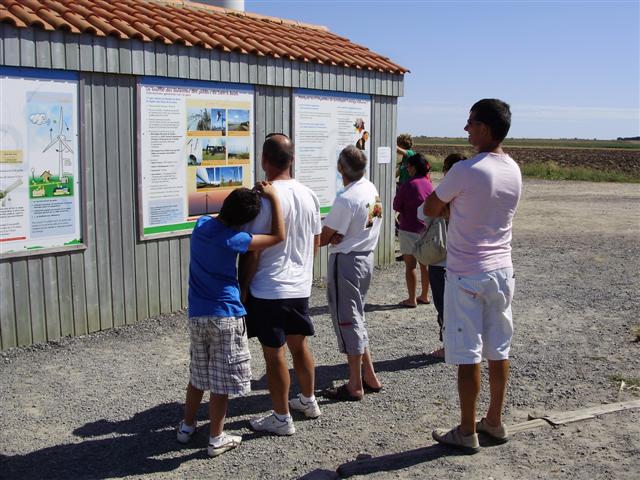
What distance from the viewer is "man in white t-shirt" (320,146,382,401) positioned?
5.30 metres

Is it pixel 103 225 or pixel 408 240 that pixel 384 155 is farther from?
pixel 103 225

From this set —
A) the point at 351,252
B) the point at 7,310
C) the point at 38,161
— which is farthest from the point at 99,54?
the point at 351,252

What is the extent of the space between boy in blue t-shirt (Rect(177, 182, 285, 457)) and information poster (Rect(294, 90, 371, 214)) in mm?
5093

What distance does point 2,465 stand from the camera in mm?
4398

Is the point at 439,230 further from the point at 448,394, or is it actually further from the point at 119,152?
the point at 119,152

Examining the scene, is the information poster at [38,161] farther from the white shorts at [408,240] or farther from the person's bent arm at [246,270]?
the white shorts at [408,240]

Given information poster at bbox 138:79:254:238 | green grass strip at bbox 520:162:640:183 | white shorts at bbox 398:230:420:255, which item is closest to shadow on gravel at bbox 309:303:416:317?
white shorts at bbox 398:230:420:255

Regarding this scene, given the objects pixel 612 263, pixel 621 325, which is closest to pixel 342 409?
pixel 621 325

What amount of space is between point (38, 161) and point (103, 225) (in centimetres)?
91

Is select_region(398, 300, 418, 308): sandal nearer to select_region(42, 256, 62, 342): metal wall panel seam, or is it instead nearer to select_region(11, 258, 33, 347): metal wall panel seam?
select_region(42, 256, 62, 342): metal wall panel seam

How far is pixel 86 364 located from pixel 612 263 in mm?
8422

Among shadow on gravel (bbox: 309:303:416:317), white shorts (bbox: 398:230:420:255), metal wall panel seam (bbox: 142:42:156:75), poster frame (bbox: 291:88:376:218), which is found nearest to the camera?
metal wall panel seam (bbox: 142:42:156:75)

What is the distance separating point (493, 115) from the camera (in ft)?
14.1

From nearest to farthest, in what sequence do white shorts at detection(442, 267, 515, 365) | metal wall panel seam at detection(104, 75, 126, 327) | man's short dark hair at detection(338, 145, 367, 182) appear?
white shorts at detection(442, 267, 515, 365) < man's short dark hair at detection(338, 145, 367, 182) < metal wall panel seam at detection(104, 75, 126, 327)
